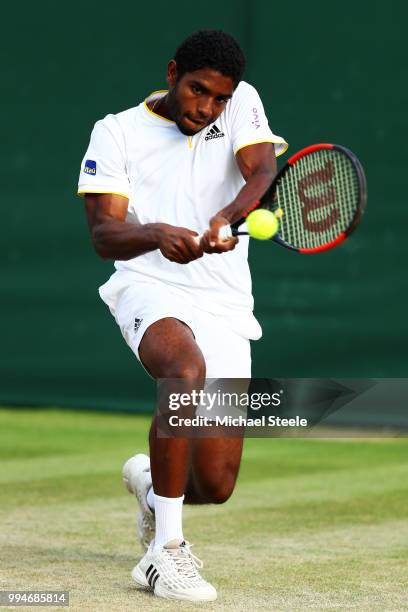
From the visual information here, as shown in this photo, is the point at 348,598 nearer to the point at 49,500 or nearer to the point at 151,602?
the point at 151,602

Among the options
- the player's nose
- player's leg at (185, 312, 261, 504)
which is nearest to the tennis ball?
the player's nose

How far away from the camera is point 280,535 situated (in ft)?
16.0

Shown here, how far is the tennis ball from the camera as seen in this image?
3749 millimetres

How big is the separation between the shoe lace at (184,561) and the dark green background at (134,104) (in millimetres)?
3867

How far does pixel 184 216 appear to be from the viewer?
13.8ft

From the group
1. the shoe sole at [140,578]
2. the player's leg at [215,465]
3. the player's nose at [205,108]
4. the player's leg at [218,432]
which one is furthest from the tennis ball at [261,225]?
the shoe sole at [140,578]

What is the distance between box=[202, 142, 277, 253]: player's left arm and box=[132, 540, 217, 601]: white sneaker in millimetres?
901

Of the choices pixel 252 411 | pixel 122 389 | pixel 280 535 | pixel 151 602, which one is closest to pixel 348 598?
pixel 151 602

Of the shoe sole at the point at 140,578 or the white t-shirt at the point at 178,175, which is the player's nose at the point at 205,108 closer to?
the white t-shirt at the point at 178,175

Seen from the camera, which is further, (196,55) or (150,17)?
(150,17)

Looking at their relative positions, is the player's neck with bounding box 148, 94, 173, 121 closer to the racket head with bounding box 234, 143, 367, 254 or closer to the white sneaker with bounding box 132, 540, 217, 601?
the racket head with bounding box 234, 143, 367, 254

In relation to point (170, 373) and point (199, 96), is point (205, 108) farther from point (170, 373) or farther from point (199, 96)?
point (170, 373)

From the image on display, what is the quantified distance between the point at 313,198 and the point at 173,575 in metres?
1.21

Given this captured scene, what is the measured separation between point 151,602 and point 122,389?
452 cm
